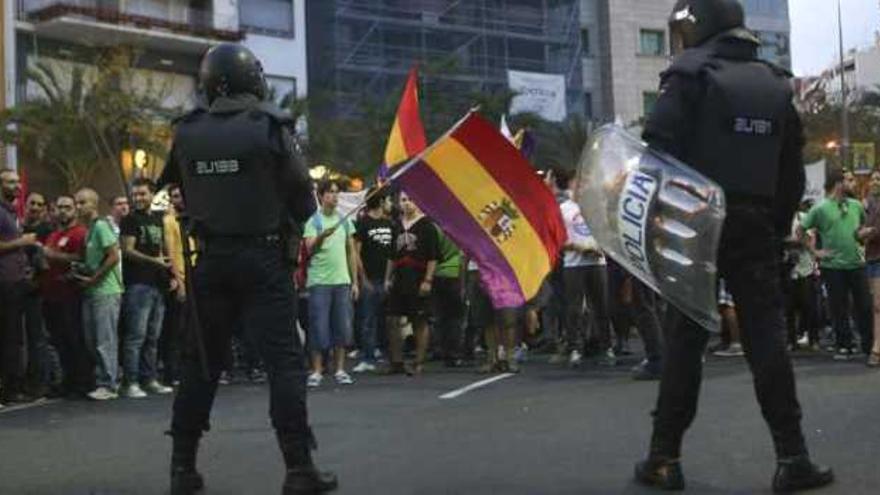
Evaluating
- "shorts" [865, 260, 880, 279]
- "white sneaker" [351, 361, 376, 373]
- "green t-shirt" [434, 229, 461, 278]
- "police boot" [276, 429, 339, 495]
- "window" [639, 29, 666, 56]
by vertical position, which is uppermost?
"window" [639, 29, 666, 56]

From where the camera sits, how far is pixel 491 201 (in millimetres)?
6867

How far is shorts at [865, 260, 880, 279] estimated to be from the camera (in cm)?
1045

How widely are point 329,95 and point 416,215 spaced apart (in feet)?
123

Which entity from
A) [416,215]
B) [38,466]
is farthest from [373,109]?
[38,466]

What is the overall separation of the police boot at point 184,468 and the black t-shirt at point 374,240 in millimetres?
6634

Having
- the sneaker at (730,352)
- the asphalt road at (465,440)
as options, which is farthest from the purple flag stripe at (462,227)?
the sneaker at (730,352)

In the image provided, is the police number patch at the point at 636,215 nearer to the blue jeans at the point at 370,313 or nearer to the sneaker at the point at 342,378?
the sneaker at the point at 342,378

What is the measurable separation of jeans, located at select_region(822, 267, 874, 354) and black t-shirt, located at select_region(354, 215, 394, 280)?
432cm

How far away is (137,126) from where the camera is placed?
1372 inches

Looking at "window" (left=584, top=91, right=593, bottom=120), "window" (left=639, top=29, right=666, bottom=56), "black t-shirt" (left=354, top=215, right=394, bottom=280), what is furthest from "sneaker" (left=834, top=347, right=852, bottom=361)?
"window" (left=639, top=29, right=666, bottom=56)

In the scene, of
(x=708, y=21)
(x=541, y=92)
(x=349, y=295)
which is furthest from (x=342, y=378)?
(x=541, y=92)

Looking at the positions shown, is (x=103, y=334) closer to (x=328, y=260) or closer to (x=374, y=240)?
(x=328, y=260)

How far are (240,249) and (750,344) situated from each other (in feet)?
7.43

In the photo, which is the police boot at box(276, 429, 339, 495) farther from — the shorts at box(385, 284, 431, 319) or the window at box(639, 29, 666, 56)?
the window at box(639, 29, 666, 56)
